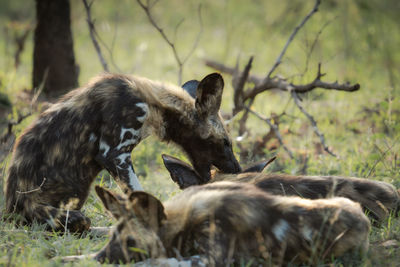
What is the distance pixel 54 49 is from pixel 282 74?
2.76 meters

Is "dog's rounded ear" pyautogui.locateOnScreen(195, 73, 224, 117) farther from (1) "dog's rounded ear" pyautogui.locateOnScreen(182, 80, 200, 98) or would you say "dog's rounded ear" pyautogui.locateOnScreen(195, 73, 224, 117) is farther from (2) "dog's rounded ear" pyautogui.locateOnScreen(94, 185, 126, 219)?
(2) "dog's rounded ear" pyautogui.locateOnScreen(94, 185, 126, 219)

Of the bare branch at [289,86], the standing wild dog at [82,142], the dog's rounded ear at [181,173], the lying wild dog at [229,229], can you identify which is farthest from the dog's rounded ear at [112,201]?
the bare branch at [289,86]

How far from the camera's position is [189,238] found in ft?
8.88

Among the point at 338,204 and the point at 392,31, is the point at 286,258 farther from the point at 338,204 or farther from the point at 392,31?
the point at 392,31

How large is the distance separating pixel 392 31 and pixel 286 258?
365 inches

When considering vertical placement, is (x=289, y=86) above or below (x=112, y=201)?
above

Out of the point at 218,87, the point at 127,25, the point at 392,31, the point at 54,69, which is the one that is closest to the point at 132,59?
the point at 127,25

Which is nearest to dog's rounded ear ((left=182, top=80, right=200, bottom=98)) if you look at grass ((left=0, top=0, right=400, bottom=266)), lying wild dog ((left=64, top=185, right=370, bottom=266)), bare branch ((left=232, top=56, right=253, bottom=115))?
grass ((left=0, top=0, right=400, bottom=266))

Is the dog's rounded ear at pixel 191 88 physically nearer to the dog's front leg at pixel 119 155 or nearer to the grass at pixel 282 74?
the dog's front leg at pixel 119 155

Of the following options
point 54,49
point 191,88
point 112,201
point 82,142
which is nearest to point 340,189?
point 191,88

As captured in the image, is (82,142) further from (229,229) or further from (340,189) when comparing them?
(340,189)

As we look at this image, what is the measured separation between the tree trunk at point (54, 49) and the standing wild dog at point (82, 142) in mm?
3036

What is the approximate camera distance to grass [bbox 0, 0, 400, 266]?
333 centimetres

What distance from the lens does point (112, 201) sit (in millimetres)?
2709
